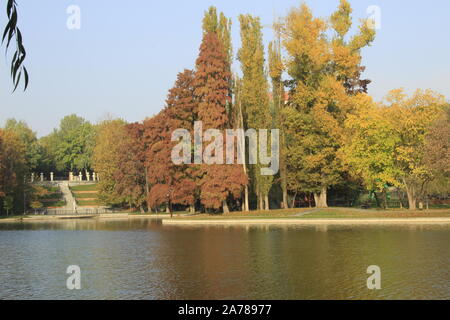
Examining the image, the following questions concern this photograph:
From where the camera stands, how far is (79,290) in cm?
1817

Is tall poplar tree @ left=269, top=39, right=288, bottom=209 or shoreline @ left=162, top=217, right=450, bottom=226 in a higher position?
tall poplar tree @ left=269, top=39, right=288, bottom=209

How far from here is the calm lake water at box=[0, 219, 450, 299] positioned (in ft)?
57.1

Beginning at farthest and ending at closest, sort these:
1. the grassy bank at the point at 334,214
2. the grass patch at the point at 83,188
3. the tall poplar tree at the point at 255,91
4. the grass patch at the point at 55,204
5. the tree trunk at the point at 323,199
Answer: the grass patch at the point at 83,188 < the grass patch at the point at 55,204 < the tree trunk at the point at 323,199 < the tall poplar tree at the point at 255,91 < the grassy bank at the point at 334,214

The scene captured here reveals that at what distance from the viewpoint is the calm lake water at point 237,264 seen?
17.4 meters

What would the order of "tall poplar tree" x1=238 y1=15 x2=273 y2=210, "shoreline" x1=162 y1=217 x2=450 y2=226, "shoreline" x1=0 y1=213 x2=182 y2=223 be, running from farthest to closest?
"shoreline" x1=0 y1=213 x2=182 y2=223 → "tall poplar tree" x1=238 y1=15 x2=273 y2=210 → "shoreline" x1=162 y1=217 x2=450 y2=226

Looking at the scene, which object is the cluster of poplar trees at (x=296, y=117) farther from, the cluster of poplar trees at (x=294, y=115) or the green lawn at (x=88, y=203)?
the green lawn at (x=88, y=203)

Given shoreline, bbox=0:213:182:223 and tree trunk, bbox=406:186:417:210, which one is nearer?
A: tree trunk, bbox=406:186:417:210

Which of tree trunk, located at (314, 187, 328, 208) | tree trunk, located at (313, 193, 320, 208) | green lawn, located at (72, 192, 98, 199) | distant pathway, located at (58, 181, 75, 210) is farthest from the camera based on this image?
green lawn, located at (72, 192, 98, 199)

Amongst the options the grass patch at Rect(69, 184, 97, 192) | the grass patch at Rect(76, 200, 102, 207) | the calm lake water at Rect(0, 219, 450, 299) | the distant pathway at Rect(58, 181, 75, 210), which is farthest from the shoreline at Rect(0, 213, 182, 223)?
the grass patch at Rect(69, 184, 97, 192)

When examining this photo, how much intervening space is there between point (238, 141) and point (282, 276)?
30.6 m

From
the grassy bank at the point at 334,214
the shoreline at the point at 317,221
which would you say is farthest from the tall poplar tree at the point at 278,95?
the shoreline at the point at 317,221

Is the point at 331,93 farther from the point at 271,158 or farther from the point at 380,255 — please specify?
the point at 380,255

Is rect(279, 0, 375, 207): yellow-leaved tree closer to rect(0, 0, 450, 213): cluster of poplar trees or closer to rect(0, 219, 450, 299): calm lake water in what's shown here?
rect(0, 0, 450, 213): cluster of poplar trees
